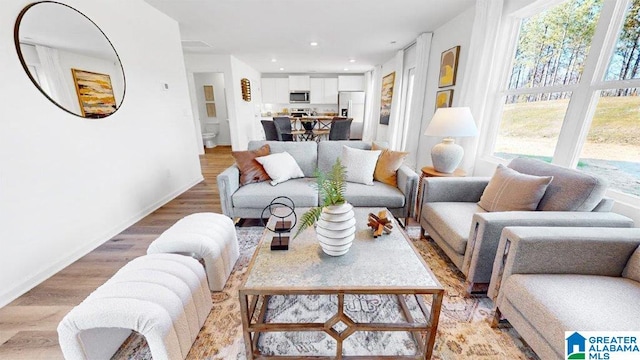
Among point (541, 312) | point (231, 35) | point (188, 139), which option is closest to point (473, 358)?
point (541, 312)

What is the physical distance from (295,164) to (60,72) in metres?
1.98

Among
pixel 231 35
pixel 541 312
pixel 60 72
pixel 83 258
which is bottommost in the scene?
pixel 83 258

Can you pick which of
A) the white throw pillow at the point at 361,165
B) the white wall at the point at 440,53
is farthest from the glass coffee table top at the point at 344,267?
the white wall at the point at 440,53

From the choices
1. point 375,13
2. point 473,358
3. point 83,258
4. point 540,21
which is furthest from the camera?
point 375,13

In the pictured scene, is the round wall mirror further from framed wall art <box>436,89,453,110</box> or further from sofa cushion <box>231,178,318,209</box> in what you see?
framed wall art <box>436,89,453,110</box>

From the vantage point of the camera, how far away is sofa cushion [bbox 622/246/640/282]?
1083 millimetres

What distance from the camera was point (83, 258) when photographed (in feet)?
6.27

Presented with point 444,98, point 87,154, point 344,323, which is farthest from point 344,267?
point 444,98

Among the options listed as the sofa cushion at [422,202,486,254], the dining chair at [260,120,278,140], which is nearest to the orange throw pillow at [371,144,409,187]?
the sofa cushion at [422,202,486,254]

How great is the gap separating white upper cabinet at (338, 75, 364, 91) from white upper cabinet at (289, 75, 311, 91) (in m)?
1.09

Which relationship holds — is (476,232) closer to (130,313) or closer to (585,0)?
(130,313)

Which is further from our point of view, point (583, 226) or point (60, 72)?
point (60, 72)

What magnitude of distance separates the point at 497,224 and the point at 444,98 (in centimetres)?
250

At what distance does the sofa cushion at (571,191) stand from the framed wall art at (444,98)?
1812mm
